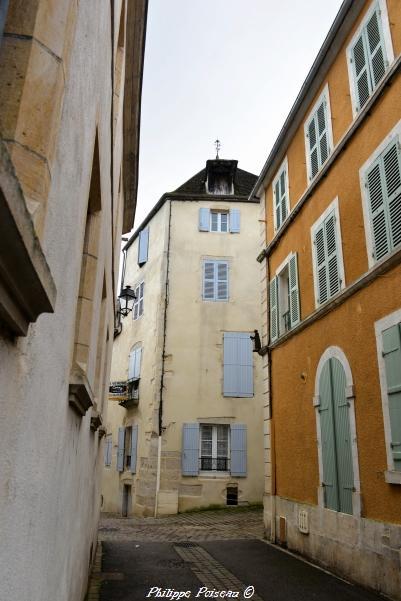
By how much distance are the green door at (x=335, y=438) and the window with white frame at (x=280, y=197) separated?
4308mm

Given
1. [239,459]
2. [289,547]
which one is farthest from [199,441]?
[289,547]

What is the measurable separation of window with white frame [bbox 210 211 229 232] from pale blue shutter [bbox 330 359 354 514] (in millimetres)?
12586

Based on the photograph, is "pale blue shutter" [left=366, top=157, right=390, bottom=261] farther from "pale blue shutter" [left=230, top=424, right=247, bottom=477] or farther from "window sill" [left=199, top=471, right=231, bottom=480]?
"window sill" [left=199, top=471, right=231, bottom=480]

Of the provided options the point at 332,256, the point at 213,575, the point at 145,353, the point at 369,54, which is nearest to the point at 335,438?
the point at 213,575

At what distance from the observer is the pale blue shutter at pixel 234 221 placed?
20375 millimetres

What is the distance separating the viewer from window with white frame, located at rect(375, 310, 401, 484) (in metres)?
6.51

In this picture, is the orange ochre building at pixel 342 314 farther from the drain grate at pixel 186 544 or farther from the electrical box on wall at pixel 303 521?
the drain grate at pixel 186 544

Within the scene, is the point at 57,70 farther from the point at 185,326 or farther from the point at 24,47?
the point at 185,326

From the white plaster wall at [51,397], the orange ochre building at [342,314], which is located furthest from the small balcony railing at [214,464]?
the white plaster wall at [51,397]

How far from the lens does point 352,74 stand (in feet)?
28.5

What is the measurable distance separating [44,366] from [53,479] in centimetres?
74

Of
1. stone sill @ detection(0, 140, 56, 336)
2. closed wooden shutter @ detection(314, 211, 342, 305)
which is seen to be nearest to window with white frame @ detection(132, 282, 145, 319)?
closed wooden shutter @ detection(314, 211, 342, 305)

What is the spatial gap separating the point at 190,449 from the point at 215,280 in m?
6.26

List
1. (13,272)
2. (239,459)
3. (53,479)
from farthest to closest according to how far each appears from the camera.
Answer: (239,459) → (53,479) → (13,272)
